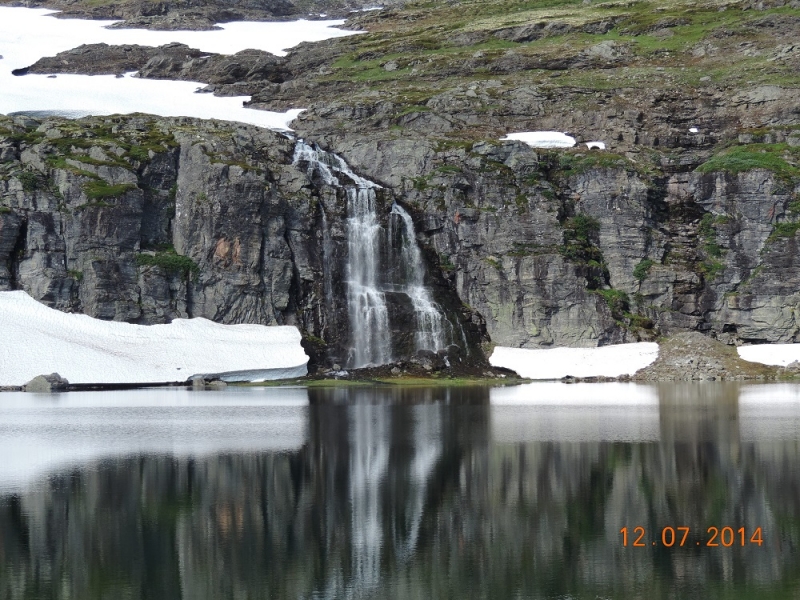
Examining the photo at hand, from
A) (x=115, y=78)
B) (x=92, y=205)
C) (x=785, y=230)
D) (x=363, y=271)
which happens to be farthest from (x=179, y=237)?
(x=115, y=78)

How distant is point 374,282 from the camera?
85.6m

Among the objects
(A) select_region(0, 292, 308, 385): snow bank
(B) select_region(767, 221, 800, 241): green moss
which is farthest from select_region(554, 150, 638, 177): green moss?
(A) select_region(0, 292, 308, 385): snow bank

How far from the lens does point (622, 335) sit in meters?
84.3

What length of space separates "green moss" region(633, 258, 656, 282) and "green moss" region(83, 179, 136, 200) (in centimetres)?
4593

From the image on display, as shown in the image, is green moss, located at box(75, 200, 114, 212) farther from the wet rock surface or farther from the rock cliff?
the wet rock surface

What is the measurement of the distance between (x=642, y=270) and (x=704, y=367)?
13.5 meters

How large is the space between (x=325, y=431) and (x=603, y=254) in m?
54.1

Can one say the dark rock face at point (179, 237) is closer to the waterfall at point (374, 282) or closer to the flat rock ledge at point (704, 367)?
the waterfall at point (374, 282)

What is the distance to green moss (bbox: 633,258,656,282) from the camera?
88312 mm

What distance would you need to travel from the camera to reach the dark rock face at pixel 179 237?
3243 inches

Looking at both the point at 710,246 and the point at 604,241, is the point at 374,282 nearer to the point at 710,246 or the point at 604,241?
the point at 604,241

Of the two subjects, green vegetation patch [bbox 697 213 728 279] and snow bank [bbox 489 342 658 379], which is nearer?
snow bank [bbox 489 342 658 379]

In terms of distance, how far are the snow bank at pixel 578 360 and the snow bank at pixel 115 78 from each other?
45.4 m

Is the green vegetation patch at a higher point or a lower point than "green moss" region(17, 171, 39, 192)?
lower
